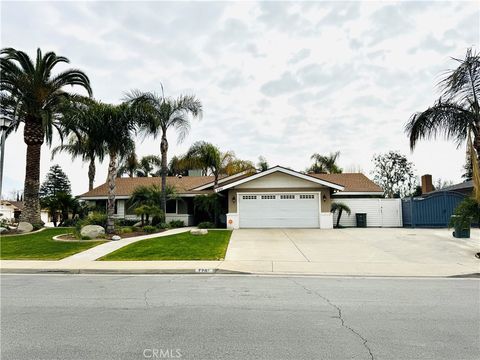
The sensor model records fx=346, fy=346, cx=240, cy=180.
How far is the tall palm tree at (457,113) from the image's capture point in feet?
39.0

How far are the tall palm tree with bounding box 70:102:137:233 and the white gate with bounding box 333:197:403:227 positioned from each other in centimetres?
1412

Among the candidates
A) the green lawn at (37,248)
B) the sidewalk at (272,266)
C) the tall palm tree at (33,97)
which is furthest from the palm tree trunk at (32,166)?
the sidewalk at (272,266)

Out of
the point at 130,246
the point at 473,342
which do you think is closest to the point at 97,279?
the point at 130,246

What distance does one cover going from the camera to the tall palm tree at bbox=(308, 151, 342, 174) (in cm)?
3669

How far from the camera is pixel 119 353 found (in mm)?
4020

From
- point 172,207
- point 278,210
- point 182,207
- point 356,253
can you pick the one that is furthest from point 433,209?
point 172,207

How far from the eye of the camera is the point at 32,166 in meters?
21.4

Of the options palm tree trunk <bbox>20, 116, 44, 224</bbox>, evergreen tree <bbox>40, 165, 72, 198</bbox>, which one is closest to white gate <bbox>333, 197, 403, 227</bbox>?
palm tree trunk <bbox>20, 116, 44, 224</bbox>

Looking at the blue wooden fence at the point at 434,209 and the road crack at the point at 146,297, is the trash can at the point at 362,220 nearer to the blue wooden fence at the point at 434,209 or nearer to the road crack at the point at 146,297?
the blue wooden fence at the point at 434,209

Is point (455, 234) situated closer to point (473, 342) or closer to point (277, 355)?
point (473, 342)

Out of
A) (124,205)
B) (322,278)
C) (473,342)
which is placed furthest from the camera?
(124,205)

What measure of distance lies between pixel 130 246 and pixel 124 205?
13.9 m

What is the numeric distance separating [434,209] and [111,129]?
19316 millimetres

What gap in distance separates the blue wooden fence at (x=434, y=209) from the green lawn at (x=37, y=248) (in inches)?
715
